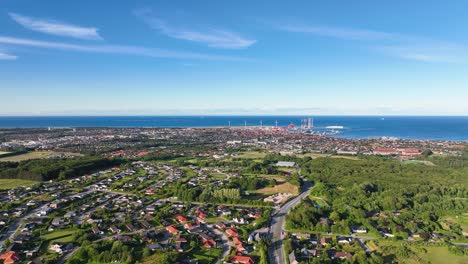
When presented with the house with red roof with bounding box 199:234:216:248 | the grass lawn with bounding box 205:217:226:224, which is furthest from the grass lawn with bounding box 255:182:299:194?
the house with red roof with bounding box 199:234:216:248

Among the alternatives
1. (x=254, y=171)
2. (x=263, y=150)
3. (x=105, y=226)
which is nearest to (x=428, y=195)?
(x=254, y=171)

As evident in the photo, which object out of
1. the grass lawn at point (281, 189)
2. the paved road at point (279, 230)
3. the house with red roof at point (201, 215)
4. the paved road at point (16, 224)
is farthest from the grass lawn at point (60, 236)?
the grass lawn at point (281, 189)

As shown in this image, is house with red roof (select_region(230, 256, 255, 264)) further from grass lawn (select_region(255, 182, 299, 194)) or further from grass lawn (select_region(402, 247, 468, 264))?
grass lawn (select_region(255, 182, 299, 194))

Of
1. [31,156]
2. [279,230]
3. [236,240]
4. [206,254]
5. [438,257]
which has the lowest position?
[438,257]

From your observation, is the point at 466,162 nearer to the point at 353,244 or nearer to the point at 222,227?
the point at 353,244

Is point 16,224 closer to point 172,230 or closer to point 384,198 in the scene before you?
point 172,230

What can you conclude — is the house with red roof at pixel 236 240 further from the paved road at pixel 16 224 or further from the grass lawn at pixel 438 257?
the paved road at pixel 16 224

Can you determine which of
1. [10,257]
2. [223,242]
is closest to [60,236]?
[10,257]
